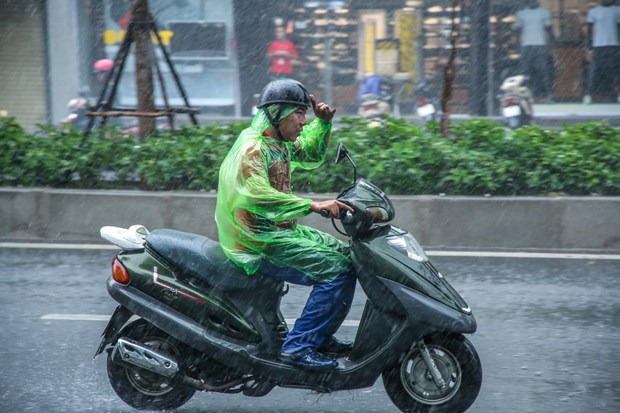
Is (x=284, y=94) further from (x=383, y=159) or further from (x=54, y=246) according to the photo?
(x=54, y=246)

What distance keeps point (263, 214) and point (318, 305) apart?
50 cm

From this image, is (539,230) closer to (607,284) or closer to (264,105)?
(607,284)

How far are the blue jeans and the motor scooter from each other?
0.07 metres

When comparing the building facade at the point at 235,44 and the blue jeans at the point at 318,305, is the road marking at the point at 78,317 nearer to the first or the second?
the blue jeans at the point at 318,305

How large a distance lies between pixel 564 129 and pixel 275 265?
5.95 meters

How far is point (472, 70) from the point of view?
20.6m

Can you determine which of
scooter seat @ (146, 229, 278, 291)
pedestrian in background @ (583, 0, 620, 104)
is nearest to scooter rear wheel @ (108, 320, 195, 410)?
scooter seat @ (146, 229, 278, 291)

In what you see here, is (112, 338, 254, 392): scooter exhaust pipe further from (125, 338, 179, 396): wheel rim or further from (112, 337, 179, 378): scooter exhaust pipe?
(125, 338, 179, 396): wheel rim

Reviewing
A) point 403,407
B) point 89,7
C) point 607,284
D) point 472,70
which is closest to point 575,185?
point 607,284

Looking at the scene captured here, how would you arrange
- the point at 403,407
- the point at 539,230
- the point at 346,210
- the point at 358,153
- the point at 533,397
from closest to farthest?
the point at 346,210 → the point at 403,407 → the point at 533,397 → the point at 539,230 → the point at 358,153

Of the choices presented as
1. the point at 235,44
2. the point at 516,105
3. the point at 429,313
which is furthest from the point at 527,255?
the point at 235,44

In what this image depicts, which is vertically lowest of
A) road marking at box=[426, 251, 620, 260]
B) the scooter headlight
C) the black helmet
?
road marking at box=[426, 251, 620, 260]

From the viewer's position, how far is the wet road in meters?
5.13

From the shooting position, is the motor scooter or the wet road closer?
the motor scooter
